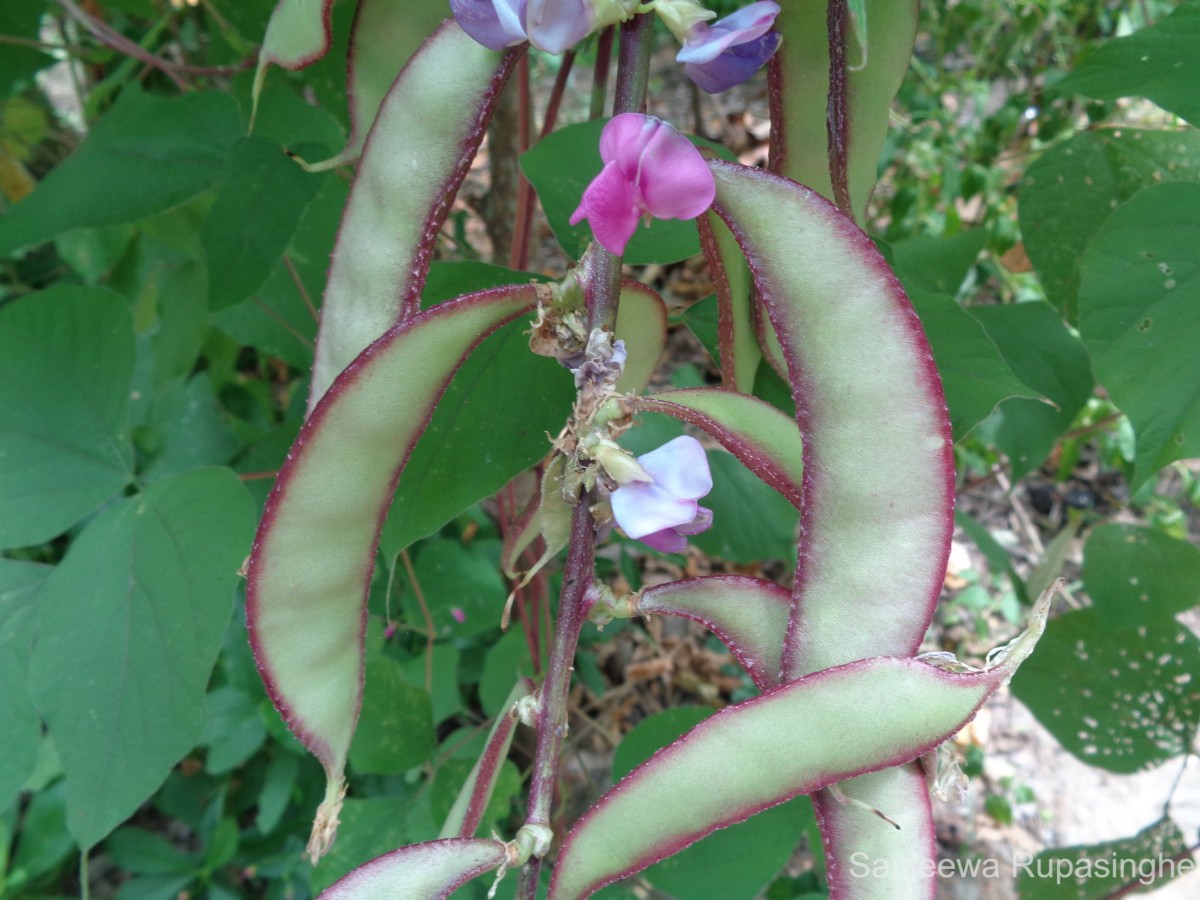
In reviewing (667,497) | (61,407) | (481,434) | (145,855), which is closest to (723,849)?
(481,434)

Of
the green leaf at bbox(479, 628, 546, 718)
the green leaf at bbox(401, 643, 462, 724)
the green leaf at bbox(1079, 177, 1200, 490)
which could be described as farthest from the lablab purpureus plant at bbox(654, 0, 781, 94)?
the green leaf at bbox(401, 643, 462, 724)

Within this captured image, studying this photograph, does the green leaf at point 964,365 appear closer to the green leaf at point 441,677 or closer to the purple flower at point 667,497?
the purple flower at point 667,497

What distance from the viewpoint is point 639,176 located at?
0.43 meters

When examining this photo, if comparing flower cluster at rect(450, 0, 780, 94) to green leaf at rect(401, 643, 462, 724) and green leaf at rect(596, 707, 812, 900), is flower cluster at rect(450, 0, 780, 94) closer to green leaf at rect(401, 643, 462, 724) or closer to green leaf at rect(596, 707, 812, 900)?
green leaf at rect(596, 707, 812, 900)

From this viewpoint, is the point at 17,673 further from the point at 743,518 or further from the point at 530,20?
the point at 743,518

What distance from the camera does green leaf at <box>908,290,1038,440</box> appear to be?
63 centimetres

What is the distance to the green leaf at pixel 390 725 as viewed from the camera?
1028mm

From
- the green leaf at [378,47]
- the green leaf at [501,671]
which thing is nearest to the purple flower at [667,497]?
the green leaf at [378,47]

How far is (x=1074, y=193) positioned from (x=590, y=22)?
2.60ft

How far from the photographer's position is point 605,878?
45 cm

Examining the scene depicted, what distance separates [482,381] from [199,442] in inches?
31.3

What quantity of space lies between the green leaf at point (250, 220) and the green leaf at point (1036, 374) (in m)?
0.82

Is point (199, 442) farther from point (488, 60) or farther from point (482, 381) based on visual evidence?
point (488, 60)

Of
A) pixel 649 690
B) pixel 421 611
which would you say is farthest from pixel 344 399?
pixel 649 690
